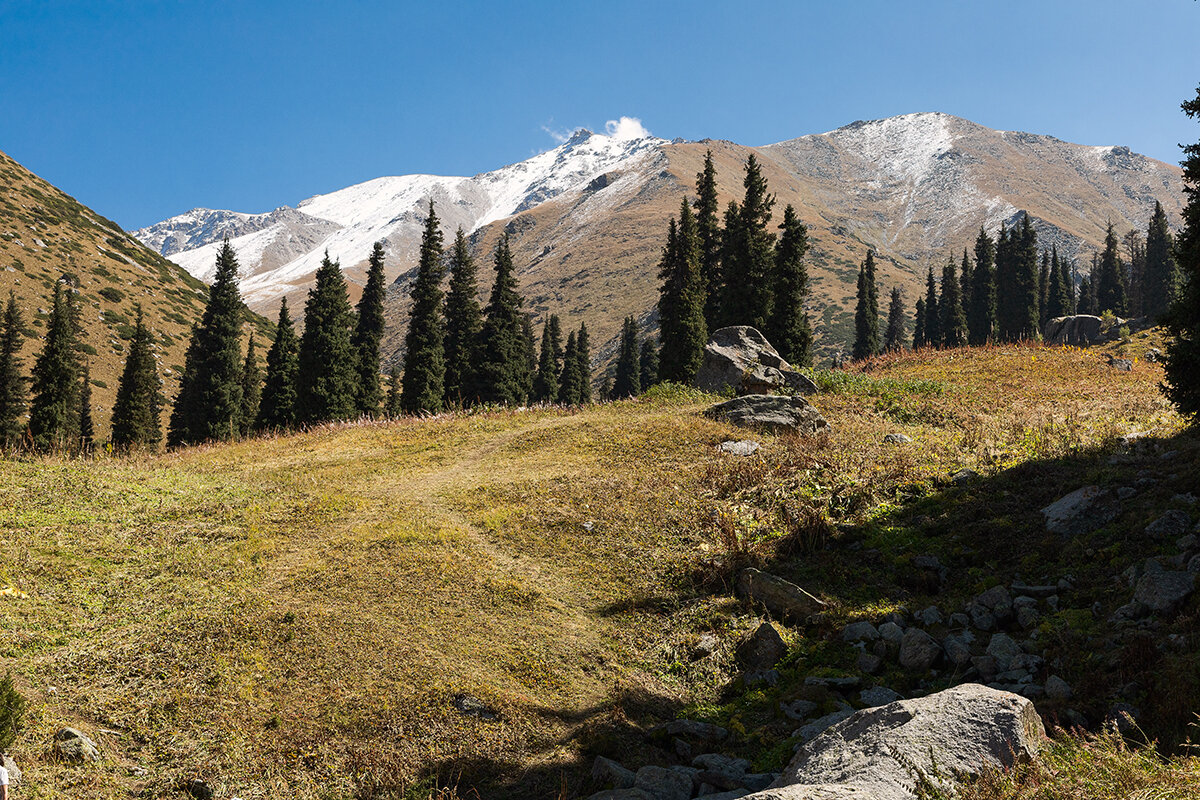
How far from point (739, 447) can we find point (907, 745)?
485 inches

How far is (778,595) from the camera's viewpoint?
412 inches

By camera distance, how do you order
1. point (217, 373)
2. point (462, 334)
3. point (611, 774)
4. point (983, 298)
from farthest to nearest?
point (983, 298)
point (462, 334)
point (217, 373)
point (611, 774)

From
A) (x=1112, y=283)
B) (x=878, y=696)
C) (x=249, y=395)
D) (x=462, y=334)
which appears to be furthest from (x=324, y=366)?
(x=1112, y=283)

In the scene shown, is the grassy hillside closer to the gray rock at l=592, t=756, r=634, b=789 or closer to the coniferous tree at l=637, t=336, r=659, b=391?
the gray rock at l=592, t=756, r=634, b=789

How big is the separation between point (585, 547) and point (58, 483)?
385 inches

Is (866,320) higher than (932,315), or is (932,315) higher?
(932,315)

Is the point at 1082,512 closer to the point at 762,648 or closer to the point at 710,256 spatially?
the point at 762,648

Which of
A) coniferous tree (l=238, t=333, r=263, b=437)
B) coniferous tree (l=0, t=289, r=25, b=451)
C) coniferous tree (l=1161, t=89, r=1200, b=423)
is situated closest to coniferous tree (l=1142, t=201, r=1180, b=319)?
coniferous tree (l=1161, t=89, r=1200, b=423)

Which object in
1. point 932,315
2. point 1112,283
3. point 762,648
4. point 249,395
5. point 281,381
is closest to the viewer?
point 762,648

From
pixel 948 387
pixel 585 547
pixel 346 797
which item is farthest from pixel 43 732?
pixel 948 387

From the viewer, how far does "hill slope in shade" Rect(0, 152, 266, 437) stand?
7975 cm

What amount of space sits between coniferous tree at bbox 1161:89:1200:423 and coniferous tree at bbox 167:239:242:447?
50281mm

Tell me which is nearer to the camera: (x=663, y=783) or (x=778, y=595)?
(x=663, y=783)

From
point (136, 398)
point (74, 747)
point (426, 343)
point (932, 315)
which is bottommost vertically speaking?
point (74, 747)
